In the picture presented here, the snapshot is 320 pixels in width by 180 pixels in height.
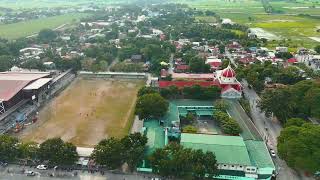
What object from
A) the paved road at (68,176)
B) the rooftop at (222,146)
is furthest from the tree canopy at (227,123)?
the paved road at (68,176)

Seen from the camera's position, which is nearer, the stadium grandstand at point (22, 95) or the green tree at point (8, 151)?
the green tree at point (8, 151)

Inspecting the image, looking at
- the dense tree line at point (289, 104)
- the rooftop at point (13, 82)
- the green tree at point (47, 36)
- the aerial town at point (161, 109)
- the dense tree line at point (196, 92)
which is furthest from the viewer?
the green tree at point (47, 36)

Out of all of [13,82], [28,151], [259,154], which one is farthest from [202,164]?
[13,82]

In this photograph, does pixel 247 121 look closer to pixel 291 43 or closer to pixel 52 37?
pixel 291 43

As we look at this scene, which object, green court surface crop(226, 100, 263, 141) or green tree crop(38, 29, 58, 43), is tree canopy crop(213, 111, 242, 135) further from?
green tree crop(38, 29, 58, 43)

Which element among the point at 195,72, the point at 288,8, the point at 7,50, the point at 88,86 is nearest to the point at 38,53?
the point at 7,50

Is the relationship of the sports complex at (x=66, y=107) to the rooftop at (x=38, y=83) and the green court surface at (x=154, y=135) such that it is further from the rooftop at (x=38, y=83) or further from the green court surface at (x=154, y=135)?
the green court surface at (x=154, y=135)
